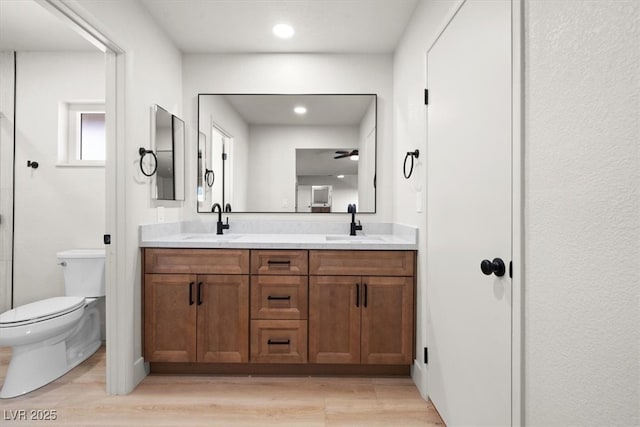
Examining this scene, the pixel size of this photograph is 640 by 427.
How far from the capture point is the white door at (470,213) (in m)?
1.09

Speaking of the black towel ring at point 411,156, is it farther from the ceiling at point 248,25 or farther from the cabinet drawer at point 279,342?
the cabinet drawer at point 279,342

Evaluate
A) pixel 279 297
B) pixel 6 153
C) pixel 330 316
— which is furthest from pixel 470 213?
pixel 6 153

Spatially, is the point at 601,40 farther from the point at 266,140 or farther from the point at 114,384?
the point at 114,384

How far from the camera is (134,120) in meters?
2.00

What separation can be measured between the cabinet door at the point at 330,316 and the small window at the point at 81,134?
6.89 feet

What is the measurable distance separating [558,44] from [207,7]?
80.8 inches

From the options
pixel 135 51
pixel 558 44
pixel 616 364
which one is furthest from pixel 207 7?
pixel 616 364

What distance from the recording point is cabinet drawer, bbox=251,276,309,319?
81.7 inches

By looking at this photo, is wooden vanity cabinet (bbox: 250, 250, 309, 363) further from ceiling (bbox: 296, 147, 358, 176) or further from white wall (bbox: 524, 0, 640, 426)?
white wall (bbox: 524, 0, 640, 426)

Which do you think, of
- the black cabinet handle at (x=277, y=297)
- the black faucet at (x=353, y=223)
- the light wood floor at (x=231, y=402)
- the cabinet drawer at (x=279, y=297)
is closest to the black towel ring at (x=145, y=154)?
the cabinet drawer at (x=279, y=297)

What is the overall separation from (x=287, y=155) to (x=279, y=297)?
1.21 m

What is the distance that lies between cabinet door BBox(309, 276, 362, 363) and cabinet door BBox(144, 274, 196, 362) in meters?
0.78

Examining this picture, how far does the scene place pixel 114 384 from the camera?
6.30ft

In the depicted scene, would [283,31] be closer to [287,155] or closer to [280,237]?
[287,155]
